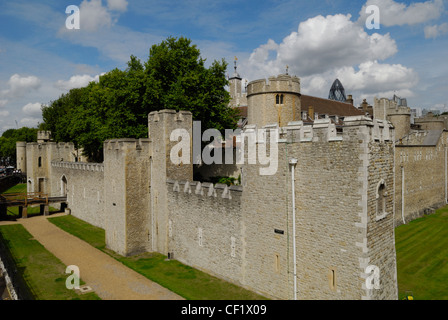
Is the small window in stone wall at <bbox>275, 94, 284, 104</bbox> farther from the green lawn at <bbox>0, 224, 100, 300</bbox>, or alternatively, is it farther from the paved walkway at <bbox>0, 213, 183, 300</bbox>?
the green lawn at <bbox>0, 224, 100, 300</bbox>

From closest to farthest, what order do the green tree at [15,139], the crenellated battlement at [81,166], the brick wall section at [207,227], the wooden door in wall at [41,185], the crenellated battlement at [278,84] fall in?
the brick wall section at [207,227] < the crenellated battlement at [278,84] < the crenellated battlement at [81,166] < the wooden door in wall at [41,185] < the green tree at [15,139]

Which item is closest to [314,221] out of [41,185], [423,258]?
[423,258]

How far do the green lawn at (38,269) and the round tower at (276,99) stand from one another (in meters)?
16.6

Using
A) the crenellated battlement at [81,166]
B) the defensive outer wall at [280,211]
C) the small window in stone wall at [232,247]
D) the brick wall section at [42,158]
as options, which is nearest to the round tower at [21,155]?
the brick wall section at [42,158]

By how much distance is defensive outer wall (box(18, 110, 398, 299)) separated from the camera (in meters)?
10.9

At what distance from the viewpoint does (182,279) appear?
1612 cm

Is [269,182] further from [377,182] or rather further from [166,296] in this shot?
[166,296]

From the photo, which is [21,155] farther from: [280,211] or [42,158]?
[280,211]

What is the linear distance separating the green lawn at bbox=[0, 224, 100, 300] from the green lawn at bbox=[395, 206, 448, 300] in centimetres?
1457

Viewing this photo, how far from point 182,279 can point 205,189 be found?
463cm

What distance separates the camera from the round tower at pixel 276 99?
24.8 meters

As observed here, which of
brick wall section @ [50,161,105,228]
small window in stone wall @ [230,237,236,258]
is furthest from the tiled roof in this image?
small window in stone wall @ [230,237,236,258]

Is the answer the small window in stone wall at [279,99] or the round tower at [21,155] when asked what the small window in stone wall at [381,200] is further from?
the round tower at [21,155]
